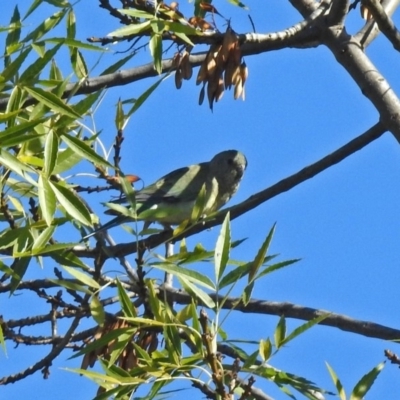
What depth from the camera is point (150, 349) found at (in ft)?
11.3

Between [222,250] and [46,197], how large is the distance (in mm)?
597

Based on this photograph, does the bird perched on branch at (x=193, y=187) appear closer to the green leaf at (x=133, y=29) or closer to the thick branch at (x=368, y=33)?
the thick branch at (x=368, y=33)

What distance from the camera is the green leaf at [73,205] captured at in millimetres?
3133

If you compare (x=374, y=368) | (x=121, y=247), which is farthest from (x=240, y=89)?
(x=374, y=368)

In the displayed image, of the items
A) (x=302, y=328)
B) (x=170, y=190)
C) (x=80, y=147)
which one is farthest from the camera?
(x=170, y=190)

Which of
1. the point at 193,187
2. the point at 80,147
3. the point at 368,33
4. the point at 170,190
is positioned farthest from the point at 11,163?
the point at 193,187

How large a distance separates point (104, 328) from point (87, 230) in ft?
2.24

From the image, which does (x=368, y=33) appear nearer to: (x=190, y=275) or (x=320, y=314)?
(x=320, y=314)

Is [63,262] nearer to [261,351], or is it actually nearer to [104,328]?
[104,328]

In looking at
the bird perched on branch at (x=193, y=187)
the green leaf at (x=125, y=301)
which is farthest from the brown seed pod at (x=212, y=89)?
the bird perched on branch at (x=193, y=187)

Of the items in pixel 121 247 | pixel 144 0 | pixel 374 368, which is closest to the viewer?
pixel 374 368

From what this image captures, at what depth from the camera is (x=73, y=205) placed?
3.15 meters

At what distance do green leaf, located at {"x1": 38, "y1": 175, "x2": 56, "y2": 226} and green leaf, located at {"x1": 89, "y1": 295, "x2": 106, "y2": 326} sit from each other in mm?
512

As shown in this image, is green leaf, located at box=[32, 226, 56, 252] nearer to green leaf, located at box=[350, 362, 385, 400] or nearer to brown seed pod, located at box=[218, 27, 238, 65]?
brown seed pod, located at box=[218, 27, 238, 65]
